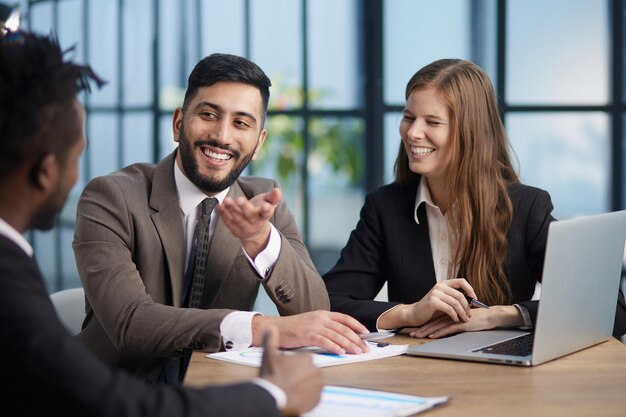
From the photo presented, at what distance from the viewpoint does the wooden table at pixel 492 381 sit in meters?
1.61

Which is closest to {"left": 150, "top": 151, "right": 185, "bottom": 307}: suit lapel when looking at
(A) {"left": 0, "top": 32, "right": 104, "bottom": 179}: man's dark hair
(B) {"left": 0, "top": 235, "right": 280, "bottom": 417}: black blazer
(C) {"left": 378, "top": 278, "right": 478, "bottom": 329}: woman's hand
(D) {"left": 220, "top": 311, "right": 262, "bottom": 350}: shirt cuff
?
(D) {"left": 220, "top": 311, "right": 262, "bottom": 350}: shirt cuff

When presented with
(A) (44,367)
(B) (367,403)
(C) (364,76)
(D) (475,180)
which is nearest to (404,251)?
(D) (475,180)

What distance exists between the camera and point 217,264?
8.13 ft

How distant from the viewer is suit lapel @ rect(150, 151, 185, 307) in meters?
2.43

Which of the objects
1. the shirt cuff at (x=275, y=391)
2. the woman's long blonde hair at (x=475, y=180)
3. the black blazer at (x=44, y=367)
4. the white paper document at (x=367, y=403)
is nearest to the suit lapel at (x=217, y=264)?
the woman's long blonde hair at (x=475, y=180)

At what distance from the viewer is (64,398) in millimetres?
1192

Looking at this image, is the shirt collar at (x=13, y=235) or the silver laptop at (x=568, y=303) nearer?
the shirt collar at (x=13, y=235)

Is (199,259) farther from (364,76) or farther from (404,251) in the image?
(364,76)

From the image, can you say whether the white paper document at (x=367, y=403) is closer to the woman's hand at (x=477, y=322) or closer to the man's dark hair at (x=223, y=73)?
the woman's hand at (x=477, y=322)

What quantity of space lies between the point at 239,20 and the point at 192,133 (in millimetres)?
3565

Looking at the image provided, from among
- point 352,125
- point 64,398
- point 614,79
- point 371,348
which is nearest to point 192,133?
point 371,348

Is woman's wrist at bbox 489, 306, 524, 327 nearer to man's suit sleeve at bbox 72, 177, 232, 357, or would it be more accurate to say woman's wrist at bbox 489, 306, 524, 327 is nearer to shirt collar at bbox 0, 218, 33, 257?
man's suit sleeve at bbox 72, 177, 232, 357

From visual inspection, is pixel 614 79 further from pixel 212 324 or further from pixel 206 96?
pixel 212 324

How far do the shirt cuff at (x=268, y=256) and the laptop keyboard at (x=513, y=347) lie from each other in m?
0.60
